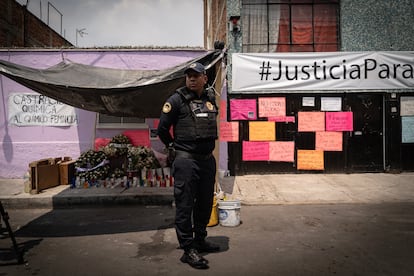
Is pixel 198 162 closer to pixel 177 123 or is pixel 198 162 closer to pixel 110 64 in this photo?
pixel 177 123

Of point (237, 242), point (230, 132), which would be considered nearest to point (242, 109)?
point (230, 132)

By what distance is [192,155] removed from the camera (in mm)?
3732

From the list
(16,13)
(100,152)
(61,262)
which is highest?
(16,13)

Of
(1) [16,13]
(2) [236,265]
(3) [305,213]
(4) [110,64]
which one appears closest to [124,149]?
(4) [110,64]

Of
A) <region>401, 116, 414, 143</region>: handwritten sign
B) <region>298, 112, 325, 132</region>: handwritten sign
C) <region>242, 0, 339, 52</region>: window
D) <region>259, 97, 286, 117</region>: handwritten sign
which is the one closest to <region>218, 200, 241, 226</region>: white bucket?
<region>259, 97, 286, 117</region>: handwritten sign

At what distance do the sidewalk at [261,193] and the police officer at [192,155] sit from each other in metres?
2.70

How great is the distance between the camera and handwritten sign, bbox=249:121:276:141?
8.99 meters

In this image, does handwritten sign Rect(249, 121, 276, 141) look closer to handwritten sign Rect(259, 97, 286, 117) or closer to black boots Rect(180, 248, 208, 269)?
handwritten sign Rect(259, 97, 286, 117)

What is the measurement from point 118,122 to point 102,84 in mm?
3567

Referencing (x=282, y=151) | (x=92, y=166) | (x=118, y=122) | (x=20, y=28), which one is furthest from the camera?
(x=20, y=28)

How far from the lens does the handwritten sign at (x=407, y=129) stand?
9.06m

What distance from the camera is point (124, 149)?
8.17 meters

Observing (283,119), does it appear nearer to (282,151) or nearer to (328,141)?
(282,151)

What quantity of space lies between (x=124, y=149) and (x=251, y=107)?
3.56m
